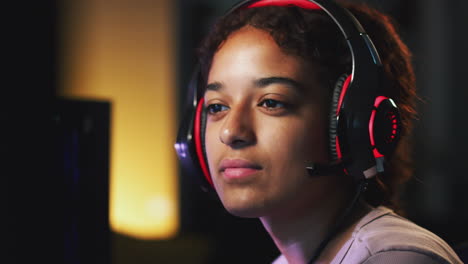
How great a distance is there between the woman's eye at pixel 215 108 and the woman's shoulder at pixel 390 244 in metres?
0.34

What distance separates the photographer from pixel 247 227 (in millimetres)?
2584

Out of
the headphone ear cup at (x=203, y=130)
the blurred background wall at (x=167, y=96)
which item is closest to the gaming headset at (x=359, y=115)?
the headphone ear cup at (x=203, y=130)

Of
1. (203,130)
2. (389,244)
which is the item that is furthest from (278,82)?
(389,244)

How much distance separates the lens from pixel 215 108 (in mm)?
1055

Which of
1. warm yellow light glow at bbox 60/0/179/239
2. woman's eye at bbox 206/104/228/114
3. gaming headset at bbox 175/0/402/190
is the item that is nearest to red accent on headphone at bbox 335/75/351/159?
gaming headset at bbox 175/0/402/190

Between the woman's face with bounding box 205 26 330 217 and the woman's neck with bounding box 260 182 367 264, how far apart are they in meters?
0.03

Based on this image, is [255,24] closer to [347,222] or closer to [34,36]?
[347,222]

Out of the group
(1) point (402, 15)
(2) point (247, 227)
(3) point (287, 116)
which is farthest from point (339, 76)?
(1) point (402, 15)

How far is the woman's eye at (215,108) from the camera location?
104 centimetres

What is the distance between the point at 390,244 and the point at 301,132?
24 centimetres

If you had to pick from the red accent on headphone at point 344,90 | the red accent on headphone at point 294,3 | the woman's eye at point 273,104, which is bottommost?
the woman's eye at point 273,104

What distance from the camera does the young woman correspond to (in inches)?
35.9

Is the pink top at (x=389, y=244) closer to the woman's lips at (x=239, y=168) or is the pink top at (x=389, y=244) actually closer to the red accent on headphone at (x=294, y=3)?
the woman's lips at (x=239, y=168)

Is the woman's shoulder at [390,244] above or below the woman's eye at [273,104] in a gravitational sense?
below
